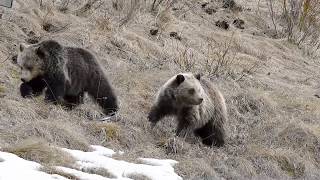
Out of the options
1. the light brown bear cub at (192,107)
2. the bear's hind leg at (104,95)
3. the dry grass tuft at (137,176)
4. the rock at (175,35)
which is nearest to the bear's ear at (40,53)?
the bear's hind leg at (104,95)

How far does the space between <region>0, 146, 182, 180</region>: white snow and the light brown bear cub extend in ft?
4.18

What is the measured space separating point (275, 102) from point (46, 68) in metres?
5.13

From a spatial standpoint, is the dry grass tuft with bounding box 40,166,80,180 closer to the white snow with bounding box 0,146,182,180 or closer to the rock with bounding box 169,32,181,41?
the white snow with bounding box 0,146,182,180

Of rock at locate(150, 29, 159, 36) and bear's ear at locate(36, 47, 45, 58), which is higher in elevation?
bear's ear at locate(36, 47, 45, 58)

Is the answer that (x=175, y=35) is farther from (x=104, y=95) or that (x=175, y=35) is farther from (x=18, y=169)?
(x=18, y=169)

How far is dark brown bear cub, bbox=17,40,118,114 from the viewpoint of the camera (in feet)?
31.1

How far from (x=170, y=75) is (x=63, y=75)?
381 centimetres

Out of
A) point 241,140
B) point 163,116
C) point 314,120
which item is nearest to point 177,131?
point 163,116

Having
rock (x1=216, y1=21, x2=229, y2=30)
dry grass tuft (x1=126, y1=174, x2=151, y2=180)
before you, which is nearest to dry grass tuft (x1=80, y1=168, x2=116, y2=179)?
dry grass tuft (x1=126, y1=174, x2=151, y2=180)

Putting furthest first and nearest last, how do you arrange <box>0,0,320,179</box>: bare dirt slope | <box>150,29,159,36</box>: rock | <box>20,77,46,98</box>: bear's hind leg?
<box>150,29,159,36</box>: rock → <box>20,77,46,98</box>: bear's hind leg → <box>0,0,320,179</box>: bare dirt slope

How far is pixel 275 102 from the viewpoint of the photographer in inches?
507

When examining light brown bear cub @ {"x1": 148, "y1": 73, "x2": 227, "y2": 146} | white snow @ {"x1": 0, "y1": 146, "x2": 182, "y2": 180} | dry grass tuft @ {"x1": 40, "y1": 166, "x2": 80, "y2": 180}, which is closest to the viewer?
white snow @ {"x1": 0, "y1": 146, "x2": 182, "y2": 180}

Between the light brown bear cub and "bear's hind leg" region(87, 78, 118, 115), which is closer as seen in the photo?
the light brown bear cub

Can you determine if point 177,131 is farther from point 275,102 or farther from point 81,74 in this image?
point 275,102
